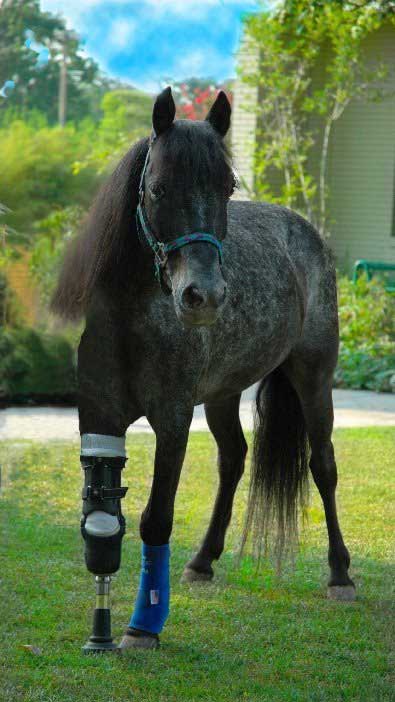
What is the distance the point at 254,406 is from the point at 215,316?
1824mm

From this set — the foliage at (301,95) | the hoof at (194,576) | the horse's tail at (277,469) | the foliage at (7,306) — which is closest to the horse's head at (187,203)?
the foliage at (7,306)

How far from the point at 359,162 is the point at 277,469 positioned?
813 cm

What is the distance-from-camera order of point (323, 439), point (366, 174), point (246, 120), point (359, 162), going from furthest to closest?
point (246, 120) < point (359, 162) < point (366, 174) < point (323, 439)

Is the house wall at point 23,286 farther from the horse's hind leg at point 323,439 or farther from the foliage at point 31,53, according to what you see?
the horse's hind leg at point 323,439

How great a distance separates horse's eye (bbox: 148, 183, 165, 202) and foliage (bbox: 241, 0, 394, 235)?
29.0ft

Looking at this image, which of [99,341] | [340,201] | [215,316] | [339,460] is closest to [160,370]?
[99,341]

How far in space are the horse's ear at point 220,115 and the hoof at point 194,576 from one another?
199cm

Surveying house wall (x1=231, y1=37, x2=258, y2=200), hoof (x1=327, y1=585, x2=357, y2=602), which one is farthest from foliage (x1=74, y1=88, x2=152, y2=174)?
hoof (x1=327, y1=585, x2=357, y2=602)

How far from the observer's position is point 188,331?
10.3 ft

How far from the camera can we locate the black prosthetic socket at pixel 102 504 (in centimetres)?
309

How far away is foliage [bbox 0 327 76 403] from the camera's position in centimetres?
228

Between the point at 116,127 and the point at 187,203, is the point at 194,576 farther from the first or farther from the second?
the point at 116,127

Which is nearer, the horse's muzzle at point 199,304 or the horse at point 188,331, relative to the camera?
the horse's muzzle at point 199,304

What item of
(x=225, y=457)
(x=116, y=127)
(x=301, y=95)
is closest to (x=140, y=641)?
(x=225, y=457)
